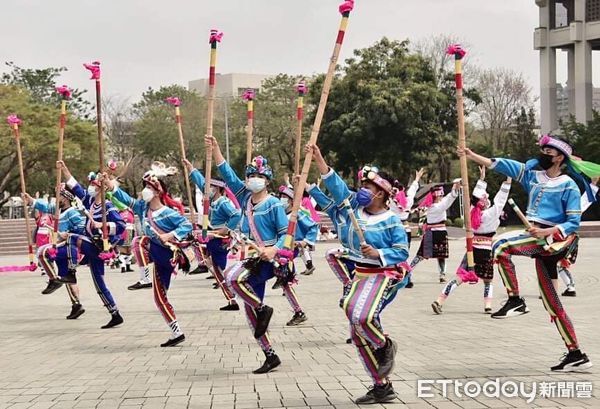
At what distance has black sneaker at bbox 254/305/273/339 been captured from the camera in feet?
24.5

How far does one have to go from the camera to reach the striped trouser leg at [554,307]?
721 cm

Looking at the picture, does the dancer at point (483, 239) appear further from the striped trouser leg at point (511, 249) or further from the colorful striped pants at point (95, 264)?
the colorful striped pants at point (95, 264)

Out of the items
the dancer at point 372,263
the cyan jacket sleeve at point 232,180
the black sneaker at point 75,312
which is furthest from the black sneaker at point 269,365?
the black sneaker at point 75,312

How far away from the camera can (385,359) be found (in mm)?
6281

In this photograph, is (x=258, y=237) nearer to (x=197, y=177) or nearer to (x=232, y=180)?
(x=232, y=180)

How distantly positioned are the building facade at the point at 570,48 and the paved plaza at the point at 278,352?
39.6 m

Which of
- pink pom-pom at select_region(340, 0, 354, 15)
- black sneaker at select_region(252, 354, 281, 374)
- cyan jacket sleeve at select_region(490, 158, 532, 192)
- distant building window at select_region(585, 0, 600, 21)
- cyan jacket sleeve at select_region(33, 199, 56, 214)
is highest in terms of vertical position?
distant building window at select_region(585, 0, 600, 21)

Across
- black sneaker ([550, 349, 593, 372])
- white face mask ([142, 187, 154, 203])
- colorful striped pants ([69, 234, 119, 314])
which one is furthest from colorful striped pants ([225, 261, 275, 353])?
colorful striped pants ([69, 234, 119, 314])

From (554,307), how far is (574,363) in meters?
0.52

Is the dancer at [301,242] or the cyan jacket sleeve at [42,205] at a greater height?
the cyan jacket sleeve at [42,205]

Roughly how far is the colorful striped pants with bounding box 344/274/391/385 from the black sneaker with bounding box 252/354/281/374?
4.61ft

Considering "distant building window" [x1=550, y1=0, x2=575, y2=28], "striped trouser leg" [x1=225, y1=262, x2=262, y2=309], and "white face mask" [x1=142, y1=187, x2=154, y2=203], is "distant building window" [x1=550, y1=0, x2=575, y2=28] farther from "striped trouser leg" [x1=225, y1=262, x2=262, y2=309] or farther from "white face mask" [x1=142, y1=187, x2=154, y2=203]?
"striped trouser leg" [x1=225, y1=262, x2=262, y2=309]

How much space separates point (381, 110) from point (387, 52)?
3.75 metres

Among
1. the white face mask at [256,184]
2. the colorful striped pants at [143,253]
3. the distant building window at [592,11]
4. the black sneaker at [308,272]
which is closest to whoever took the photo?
the white face mask at [256,184]
